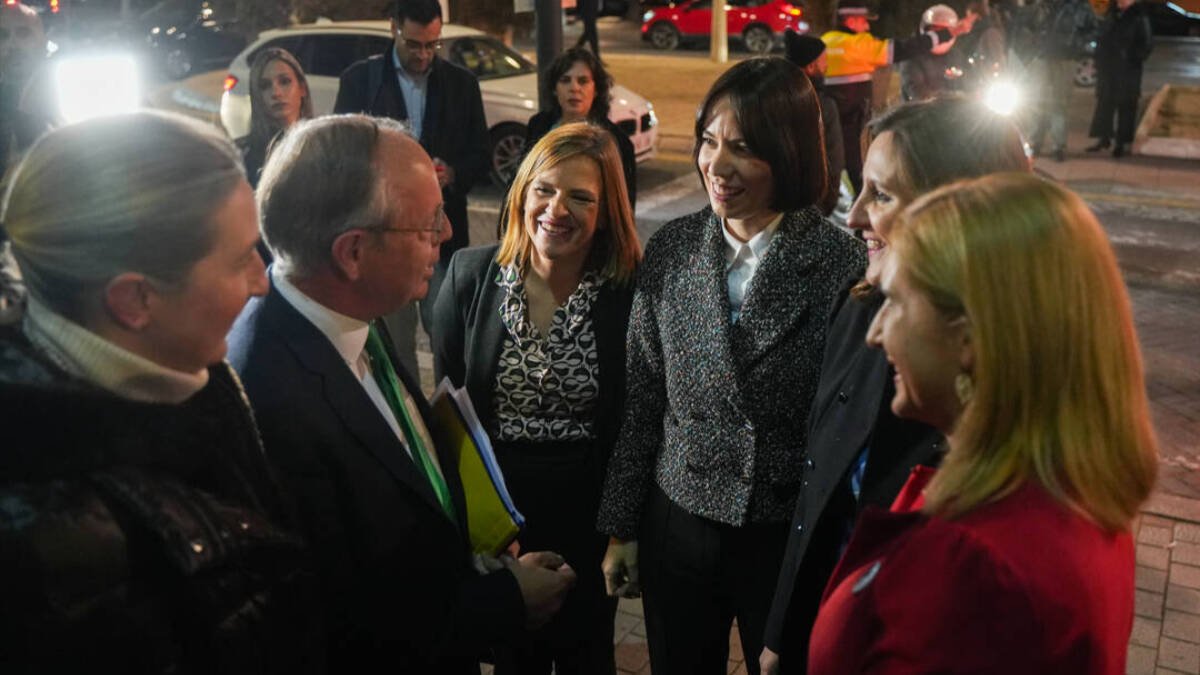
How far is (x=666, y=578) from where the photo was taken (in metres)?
2.84

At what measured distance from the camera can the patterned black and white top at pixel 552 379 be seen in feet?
10.5

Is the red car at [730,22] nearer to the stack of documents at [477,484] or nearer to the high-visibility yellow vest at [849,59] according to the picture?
the high-visibility yellow vest at [849,59]

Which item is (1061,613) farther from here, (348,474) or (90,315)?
(90,315)

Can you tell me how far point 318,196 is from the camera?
6.95 ft

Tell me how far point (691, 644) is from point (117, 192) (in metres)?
1.84

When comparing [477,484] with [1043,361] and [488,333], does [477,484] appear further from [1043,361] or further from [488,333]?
[1043,361]

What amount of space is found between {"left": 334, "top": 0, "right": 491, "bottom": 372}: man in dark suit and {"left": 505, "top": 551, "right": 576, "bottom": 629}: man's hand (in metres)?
3.55

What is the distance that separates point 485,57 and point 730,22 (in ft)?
46.0

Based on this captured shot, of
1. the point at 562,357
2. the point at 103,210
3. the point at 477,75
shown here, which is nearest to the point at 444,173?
the point at 562,357

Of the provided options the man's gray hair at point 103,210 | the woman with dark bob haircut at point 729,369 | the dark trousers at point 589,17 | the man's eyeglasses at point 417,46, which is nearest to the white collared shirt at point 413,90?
the man's eyeglasses at point 417,46

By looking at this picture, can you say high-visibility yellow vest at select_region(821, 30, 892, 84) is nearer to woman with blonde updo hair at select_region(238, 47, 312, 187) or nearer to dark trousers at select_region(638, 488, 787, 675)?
woman with blonde updo hair at select_region(238, 47, 312, 187)

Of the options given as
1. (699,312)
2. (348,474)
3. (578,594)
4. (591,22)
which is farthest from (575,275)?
(591,22)

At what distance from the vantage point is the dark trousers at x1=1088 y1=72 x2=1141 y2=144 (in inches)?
511

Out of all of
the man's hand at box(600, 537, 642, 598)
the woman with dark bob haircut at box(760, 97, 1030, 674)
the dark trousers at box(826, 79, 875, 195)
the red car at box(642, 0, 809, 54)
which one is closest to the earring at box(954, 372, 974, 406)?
the woman with dark bob haircut at box(760, 97, 1030, 674)
